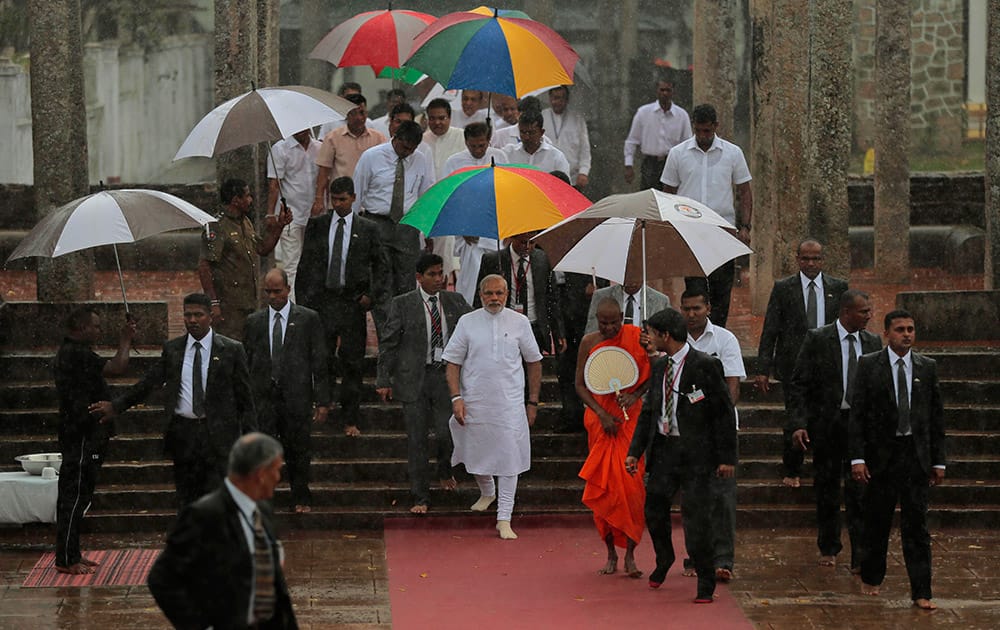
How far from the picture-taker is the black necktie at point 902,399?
10.6 metres

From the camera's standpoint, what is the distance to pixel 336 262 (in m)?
13.6

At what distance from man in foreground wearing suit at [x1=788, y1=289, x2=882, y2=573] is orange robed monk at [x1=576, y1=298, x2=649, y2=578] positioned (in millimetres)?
1031

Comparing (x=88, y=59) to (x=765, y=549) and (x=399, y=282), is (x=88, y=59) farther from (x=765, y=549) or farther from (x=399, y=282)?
(x=765, y=549)

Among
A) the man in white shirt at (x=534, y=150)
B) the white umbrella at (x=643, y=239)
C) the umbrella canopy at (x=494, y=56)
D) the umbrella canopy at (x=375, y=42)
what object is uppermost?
the umbrella canopy at (x=375, y=42)

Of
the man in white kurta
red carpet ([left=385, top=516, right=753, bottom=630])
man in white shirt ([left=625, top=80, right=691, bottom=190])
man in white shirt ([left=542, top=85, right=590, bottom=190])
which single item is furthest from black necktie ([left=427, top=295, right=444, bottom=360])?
man in white shirt ([left=625, top=80, right=691, bottom=190])

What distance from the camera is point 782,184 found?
17094 mm

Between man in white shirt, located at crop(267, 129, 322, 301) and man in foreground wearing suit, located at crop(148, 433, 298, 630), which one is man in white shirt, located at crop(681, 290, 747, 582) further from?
man in foreground wearing suit, located at crop(148, 433, 298, 630)

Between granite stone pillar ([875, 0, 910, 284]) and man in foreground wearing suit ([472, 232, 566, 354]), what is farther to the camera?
granite stone pillar ([875, 0, 910, 284])

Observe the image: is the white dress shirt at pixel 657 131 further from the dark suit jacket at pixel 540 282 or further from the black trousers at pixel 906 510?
the black trousers at pixel 906 510

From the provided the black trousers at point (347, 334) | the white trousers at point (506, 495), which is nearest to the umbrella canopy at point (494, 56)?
the black trousers at point (347, 334)

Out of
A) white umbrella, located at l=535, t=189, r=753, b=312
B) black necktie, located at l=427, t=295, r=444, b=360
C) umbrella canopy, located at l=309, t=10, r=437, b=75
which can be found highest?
umbrella canopy, located at l=309, t=10, r=437, b=75

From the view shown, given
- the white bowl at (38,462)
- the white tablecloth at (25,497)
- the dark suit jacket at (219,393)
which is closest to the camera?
the dark suit jacket at (219,393)

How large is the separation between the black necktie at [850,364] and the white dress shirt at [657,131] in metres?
6.43

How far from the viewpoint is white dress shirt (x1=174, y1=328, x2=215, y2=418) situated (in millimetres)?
11172
